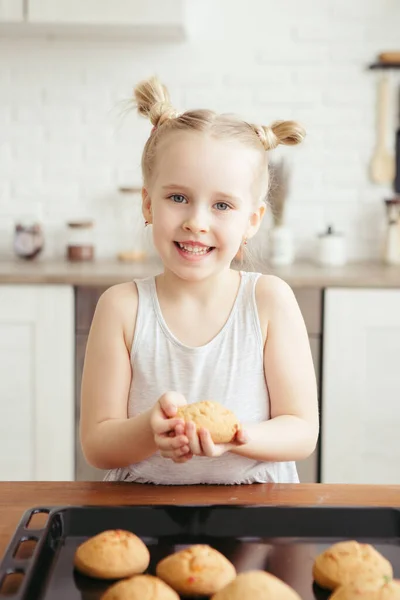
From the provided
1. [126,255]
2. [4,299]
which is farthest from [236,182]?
[126,255]

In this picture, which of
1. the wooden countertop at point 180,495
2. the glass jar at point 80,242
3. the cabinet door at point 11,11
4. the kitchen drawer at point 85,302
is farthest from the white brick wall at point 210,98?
the wooden countertop at point 180,495

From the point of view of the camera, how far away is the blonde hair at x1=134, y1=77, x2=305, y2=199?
1222 mm

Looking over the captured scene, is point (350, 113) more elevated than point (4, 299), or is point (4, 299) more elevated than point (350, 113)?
point (350, 113)

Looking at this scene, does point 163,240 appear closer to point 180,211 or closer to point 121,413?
point 180,211

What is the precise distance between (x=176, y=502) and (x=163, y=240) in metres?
0.38

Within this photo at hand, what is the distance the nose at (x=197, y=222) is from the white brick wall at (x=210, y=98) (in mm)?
1997

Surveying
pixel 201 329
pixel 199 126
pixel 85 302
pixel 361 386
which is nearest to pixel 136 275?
pixel 85 302

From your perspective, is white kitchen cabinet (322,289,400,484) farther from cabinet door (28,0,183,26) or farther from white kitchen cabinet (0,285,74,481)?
cabinet door (28,0,183,26)

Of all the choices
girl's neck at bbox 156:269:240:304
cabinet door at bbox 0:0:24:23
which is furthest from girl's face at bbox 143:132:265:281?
cabinet door at bbox 0:0:24:23

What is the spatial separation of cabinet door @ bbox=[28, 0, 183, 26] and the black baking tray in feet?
6.87

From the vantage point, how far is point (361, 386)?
2.61 meters

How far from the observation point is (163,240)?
1184mm

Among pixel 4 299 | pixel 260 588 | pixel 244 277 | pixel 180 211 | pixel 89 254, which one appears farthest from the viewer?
pixel 89 254

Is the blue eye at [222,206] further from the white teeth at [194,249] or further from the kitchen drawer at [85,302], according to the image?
the kitchen drawer at [85,302]
